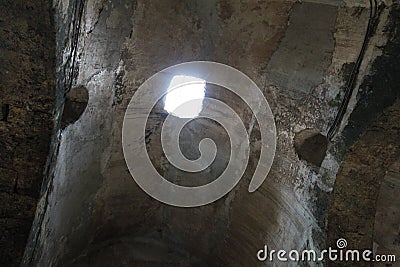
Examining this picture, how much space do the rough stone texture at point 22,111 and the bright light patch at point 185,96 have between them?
213cm

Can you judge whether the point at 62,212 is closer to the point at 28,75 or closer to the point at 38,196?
the point at 38,196

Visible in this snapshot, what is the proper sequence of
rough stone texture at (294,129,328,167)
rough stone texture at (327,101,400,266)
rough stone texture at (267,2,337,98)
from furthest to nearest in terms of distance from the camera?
1. rough stone texture at (294,129,328,167)
2. rough stone texture at (267,2,337,98)
3. rough stone texture at (327,101,400,266)

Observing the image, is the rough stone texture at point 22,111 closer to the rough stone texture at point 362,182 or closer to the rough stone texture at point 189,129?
the rough stone texture at point 189,129

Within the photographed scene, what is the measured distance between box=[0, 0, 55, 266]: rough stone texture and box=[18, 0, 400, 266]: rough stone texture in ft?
0.42

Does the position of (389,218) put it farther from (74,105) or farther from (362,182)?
(74,105)

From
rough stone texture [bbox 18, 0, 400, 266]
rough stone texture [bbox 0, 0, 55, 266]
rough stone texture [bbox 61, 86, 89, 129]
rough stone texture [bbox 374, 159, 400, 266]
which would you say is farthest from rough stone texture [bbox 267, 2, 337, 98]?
rough stone texture [bbox 0, 0, 55, 266]

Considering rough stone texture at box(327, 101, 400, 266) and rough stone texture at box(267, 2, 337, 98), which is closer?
rough stone texture at box(327, 101, 400, 266)

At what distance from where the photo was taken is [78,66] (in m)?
3.02

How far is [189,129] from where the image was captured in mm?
4785

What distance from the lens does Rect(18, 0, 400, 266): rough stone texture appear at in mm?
3150

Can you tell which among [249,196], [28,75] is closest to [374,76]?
[249,196]

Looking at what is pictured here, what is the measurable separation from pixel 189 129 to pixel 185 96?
380mm

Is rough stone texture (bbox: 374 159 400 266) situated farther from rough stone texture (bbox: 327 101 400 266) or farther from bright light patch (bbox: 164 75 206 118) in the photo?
bright light patch (bbox: 164 75 206 118)

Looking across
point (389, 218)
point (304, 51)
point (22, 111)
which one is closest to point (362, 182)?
point (304, 51)
